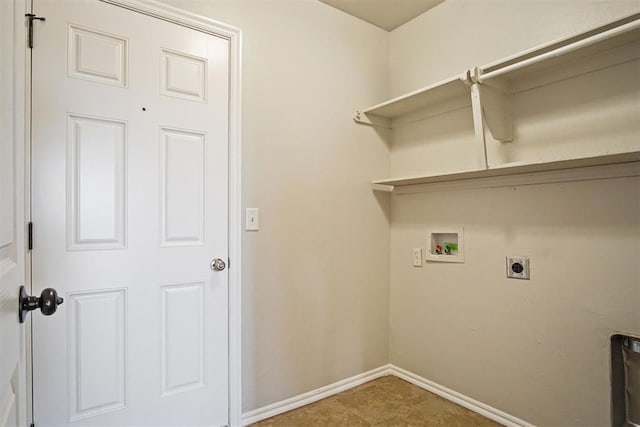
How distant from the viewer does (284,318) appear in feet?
7.02

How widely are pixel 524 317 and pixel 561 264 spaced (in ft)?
1.13

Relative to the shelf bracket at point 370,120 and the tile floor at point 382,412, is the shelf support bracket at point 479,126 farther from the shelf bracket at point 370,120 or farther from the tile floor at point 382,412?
the tile floor at point 382,412

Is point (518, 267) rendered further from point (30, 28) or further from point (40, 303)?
point (30, 28)

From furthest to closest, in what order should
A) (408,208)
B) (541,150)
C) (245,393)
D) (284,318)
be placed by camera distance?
1. (408,208)
2. (284,318)
3. (245,393)
4. (541,150)

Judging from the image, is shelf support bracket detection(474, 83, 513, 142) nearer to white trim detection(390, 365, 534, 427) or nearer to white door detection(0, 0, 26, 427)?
white trim detection(390, 365, 534, 427)

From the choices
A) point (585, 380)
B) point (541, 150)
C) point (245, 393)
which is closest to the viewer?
point (585, 380)

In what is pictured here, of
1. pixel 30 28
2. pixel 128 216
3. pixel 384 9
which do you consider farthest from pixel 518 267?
pixel 30 28

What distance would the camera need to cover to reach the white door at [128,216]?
4.84ft

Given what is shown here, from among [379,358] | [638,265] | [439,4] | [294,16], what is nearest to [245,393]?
[379,358]

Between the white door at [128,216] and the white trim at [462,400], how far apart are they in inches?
49.5

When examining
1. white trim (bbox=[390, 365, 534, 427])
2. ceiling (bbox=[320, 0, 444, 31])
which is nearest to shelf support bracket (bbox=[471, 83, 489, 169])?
ceiling (bbox=[320, 0, 444, 31])

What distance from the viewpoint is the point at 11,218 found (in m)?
0.67

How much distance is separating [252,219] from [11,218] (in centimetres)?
136

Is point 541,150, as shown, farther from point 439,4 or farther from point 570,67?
point 439,4
